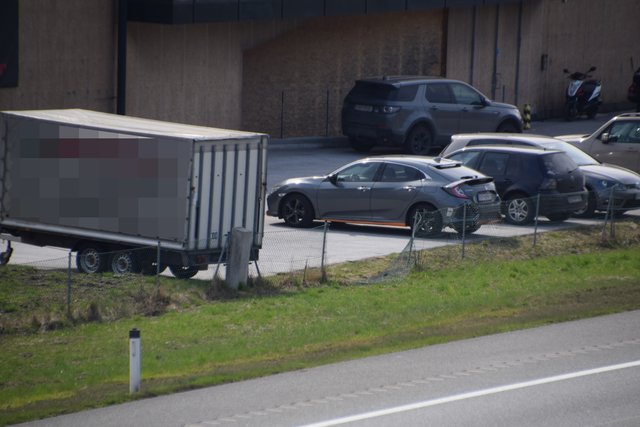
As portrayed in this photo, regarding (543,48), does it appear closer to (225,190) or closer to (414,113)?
(414,113)

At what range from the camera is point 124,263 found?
17.5 m

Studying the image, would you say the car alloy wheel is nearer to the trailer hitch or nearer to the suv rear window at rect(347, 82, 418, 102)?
the trailer hitch

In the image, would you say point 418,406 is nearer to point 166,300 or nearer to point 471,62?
point 166,300

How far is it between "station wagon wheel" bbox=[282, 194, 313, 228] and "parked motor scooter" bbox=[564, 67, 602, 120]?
71.1 ft

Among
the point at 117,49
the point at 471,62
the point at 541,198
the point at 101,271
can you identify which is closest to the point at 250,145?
the point at 101,271

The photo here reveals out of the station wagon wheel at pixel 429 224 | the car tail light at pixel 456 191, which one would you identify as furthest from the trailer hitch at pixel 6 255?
the car tail light at pixel 456 191

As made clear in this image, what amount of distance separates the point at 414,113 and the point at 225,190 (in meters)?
15.4

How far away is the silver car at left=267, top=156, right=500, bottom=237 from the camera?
2092 centimetres

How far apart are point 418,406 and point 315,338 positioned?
344 cm

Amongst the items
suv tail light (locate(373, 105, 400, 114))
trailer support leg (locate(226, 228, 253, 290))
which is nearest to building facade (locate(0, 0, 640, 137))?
suv tail light (locate(373, 105, 400, 114))

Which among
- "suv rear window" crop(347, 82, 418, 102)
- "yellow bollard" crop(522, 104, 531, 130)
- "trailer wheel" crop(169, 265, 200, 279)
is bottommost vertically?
"trailer wheel" crop(169, 265, 200, 279)

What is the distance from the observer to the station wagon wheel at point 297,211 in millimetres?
22516

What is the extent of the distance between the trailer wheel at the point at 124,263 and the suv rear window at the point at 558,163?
8.92 metres

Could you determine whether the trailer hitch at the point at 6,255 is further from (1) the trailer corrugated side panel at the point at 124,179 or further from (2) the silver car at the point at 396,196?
(2) the silver car at the point at 396,196
